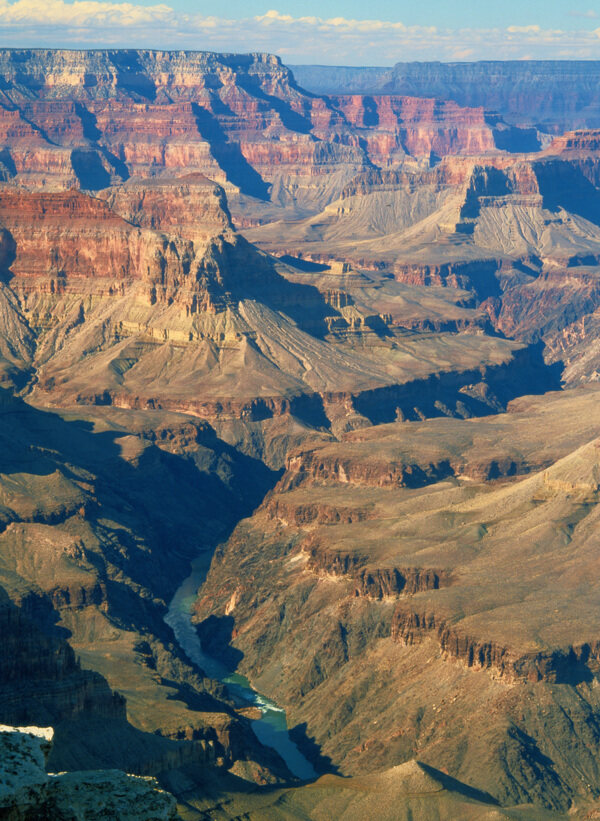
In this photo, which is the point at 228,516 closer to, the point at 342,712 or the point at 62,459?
the point at 62,459

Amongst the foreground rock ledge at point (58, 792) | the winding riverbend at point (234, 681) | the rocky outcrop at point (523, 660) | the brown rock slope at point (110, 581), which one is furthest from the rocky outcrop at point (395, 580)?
the foreground rock ledge at point (58, 792)

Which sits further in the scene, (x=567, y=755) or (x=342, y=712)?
(x=342, y=712)

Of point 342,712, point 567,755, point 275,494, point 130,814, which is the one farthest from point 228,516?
point 130,814

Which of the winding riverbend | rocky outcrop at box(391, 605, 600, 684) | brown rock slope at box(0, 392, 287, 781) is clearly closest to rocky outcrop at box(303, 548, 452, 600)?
rocky outcrop at box(391, 605, 600, 684)

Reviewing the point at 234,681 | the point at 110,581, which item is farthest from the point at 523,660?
the point at 110,581

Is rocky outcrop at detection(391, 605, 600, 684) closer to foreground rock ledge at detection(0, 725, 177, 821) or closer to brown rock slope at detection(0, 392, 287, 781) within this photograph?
brown rock slope at detection(0, 392, 287, 781)

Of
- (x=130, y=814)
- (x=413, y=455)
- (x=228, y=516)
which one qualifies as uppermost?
(x=130, y=814)

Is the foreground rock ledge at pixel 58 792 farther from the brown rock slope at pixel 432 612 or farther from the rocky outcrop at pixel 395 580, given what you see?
the rocky outcrop at pixel 395 580

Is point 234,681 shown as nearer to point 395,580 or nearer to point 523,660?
point 395,580
